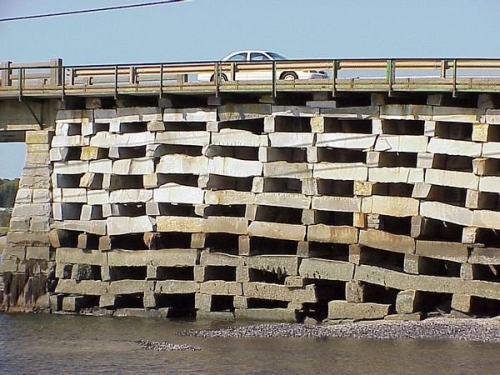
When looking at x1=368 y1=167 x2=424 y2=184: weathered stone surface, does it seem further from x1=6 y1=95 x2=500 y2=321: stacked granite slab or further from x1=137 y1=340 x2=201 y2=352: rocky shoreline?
x1=137 y1=340 x2=201 y2=352: rocky shoreline

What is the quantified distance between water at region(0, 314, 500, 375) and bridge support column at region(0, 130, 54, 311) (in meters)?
4.75

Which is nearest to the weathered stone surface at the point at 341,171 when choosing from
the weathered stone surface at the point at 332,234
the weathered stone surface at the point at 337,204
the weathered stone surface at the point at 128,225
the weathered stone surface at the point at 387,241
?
the weathered stone surface at the point at 337,204

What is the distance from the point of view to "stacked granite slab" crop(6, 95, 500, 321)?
89.8 feet

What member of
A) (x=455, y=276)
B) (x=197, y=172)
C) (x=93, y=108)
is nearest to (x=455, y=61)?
(x=455, y=276)

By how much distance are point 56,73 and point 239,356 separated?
12716 millimetres

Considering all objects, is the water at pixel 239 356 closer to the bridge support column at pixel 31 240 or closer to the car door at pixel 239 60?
the bridge support column at pixel 31 240

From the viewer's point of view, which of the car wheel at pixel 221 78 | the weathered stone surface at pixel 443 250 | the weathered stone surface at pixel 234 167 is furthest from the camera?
the car wheel at pixel 221 78

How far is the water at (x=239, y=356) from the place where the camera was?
22.6 m

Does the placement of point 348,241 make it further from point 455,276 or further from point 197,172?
point 197,172

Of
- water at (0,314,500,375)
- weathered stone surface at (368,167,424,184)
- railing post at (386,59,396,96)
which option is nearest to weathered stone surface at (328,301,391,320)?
water at (0,314,500,375)

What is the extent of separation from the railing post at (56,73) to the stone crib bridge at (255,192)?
0.06 m

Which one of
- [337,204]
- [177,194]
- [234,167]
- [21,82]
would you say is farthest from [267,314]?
[21,82]

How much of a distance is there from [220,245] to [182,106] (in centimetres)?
379

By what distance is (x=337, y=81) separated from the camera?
94.7ft
